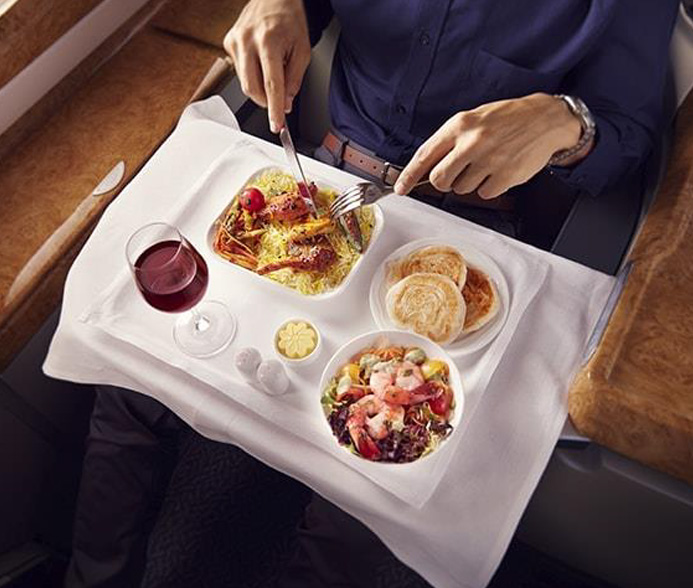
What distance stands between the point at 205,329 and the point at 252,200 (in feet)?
0.83

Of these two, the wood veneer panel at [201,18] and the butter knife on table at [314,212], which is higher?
the wood veneer panel at [201,18]

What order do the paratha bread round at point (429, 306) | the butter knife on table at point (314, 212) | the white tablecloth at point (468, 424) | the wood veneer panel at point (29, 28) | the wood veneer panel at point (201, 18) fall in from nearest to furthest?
the white tablecloth at point (468, 424) < the paratha bread round at point (429, 306) < the butter knife on table at point (314, 212) < the wood veneer panel at point (29, 28) < the wood veneer panel at point (201, 18)

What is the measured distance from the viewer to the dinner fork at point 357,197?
1.12m

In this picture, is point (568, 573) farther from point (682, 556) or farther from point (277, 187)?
point (277, 187)

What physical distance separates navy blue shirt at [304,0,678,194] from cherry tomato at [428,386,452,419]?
1.74 ft

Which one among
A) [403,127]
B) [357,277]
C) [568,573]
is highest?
[403,127]

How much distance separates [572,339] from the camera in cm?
105

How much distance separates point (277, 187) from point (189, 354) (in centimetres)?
35

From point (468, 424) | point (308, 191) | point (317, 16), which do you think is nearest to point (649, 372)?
point (468, 424)

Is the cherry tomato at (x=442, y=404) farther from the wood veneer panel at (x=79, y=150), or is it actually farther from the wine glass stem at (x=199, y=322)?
the wood veneer panel at (x=79, y=150)

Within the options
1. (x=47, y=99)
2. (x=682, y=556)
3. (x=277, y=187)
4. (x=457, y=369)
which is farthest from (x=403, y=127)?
(x=682, y=556)

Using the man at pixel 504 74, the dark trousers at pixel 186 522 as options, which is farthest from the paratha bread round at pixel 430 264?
the dark trousers at pixel 186 522

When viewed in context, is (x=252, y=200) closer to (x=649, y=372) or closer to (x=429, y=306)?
(x=429, y=306)

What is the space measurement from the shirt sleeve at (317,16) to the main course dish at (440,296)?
2.10ft
